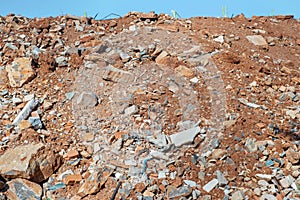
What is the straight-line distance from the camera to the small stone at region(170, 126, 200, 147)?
12.6ft

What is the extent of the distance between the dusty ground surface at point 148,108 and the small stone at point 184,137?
0.01m

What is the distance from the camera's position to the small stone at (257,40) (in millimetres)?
5516

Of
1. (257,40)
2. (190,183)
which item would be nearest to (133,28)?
(257,40)

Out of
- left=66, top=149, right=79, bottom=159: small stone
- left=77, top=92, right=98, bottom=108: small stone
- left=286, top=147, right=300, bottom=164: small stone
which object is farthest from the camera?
left=77, top=92, right=98, bottom=108: small stone

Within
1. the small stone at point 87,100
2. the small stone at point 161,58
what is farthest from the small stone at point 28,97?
the small stone at point 161,58

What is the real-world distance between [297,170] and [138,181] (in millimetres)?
1539

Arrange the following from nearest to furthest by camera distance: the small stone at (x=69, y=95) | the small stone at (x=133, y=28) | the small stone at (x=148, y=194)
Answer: the small stone at (x=148, y=194)
the small stone at (x=69, y=95)
the small stone at (x=133, y=28)

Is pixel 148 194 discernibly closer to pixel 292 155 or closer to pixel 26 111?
pixel 292 155

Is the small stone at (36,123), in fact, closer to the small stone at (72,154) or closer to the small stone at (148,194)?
the small stone at (72,154)

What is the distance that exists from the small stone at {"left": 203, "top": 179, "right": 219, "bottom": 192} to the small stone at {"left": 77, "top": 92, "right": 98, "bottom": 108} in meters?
1.70

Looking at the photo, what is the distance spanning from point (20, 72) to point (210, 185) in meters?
2.82

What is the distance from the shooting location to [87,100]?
173 inches

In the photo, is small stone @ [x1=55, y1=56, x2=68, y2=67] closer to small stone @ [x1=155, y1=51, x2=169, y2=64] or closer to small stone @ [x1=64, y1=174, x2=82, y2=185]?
small stone @ [x1=155, y1=51, x2=169, y2=64]

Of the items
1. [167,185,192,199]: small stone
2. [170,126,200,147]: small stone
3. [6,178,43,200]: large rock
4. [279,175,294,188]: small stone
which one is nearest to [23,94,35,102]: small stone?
[6,178,43,200]: large rock
